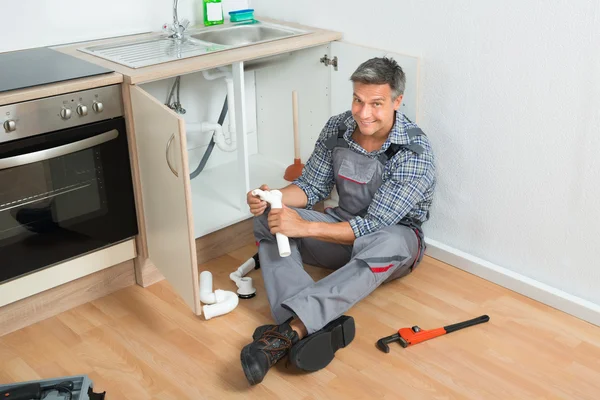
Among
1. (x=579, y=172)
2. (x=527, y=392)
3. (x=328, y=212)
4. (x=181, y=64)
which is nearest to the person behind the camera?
(x=527, y=392)

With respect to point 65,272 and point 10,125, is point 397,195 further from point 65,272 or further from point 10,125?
point 10,125

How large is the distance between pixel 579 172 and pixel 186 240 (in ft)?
4.15

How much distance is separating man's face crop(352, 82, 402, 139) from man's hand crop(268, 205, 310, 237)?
0.39 metres

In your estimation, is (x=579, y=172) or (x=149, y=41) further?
(x=149, y=41)

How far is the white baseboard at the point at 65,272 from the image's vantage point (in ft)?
8.07

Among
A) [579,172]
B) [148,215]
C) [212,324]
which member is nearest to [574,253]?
[579,172]

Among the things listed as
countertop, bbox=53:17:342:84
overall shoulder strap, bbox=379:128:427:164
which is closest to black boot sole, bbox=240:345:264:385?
overall shoulder strap, bbox=379:128:427:164

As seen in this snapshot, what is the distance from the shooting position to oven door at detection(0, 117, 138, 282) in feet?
7.74

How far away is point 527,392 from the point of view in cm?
219

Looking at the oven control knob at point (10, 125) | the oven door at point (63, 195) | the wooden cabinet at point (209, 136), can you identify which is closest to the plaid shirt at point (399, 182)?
the wooden cabinet at point (209, 136)

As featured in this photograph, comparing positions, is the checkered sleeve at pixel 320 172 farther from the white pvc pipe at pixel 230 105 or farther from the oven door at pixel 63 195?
the oven door at pixel 63 195

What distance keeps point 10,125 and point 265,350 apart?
1023 millimetres

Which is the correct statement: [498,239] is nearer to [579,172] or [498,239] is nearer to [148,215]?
[579,172]

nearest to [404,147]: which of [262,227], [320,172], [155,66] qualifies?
[320,172]
